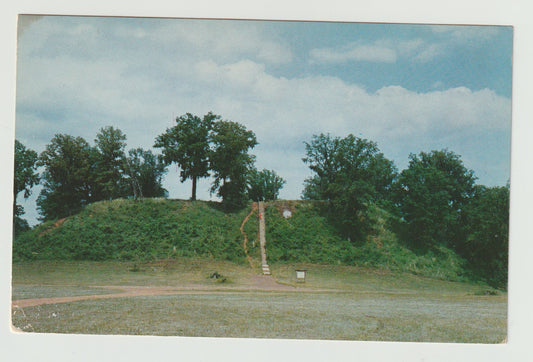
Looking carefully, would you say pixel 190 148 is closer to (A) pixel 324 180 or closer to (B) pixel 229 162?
(B) pixel 229 162

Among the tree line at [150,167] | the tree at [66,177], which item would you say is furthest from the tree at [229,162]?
the tree at [66,177]

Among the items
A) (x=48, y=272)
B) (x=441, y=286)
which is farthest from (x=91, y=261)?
(x=441, y=286)

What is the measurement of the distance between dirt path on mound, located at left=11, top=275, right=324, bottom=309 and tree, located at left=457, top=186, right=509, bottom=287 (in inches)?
351

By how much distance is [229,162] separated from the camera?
2677cm

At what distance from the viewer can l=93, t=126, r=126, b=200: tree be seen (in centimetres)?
2438

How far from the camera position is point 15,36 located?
8758mm

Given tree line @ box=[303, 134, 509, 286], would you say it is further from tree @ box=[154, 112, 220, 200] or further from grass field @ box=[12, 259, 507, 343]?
tree @ box=[154, 112, 220, 200]

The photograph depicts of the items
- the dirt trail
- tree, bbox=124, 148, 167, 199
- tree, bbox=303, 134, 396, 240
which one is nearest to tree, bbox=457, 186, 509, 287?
tree, bbox=303, 134, 396, 240

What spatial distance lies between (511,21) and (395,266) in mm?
18648

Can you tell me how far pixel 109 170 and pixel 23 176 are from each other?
24.0 ft

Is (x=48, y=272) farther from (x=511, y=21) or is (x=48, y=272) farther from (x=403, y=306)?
(x=511, y=21)

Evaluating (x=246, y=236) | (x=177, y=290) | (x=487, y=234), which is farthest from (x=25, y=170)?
(x=487, y=234)

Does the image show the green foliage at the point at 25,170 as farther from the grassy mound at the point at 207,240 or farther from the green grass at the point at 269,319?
the green grass at the point at 269,319

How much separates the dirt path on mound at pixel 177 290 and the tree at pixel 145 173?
1006 cm
